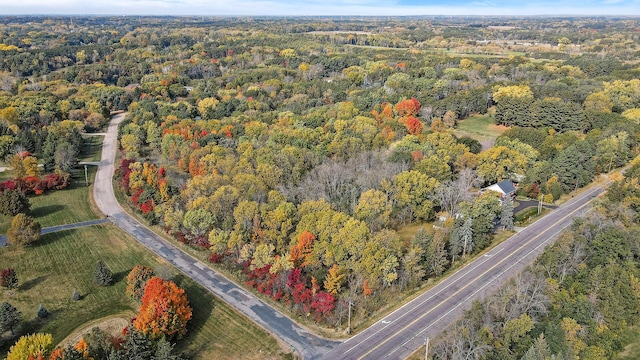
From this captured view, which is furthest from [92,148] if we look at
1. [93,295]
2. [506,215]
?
[506,215]

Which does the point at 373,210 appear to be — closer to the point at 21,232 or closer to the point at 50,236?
the point at 50,236

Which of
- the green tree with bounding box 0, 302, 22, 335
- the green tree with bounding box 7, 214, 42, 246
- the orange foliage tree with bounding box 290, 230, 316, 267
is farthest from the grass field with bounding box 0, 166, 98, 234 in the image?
the orange foliage tree with bounding box 290, 230, 316, 267

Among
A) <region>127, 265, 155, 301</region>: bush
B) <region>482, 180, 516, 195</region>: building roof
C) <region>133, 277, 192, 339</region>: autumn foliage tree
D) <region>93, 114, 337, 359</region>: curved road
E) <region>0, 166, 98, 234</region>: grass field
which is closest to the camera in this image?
<region>133, 277, 192, 339</region>: autumn foliage tree

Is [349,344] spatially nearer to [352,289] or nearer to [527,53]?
[352,289]

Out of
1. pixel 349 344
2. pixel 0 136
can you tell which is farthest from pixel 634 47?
pixel 0 136

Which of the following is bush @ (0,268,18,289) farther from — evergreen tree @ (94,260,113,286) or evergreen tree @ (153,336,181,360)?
evergreen tree @ (153,336,181,360)

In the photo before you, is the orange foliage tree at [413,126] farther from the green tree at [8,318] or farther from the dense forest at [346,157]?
the green tree at [8,318]
